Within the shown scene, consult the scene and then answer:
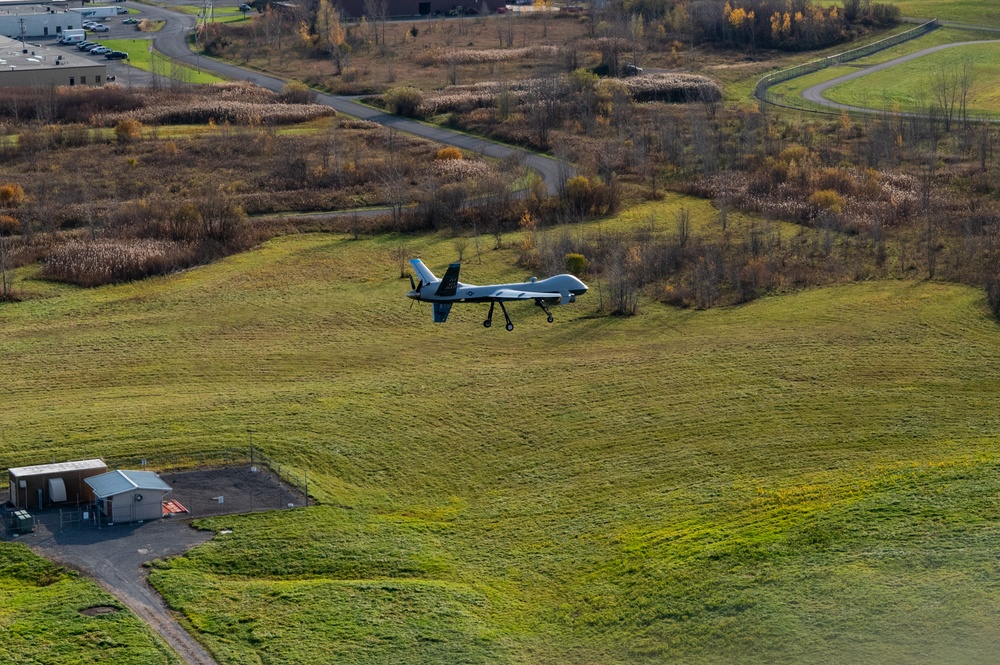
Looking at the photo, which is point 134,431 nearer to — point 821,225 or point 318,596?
point 318,596

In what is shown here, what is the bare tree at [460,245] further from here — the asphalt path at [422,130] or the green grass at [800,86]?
the green grass at [800,86]

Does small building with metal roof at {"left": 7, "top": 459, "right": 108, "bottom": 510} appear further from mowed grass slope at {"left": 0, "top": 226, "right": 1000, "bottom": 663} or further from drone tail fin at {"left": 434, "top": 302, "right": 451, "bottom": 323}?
drone tail fin at {"left": 434, "top": 302, "right": 451, "bottom": 323}

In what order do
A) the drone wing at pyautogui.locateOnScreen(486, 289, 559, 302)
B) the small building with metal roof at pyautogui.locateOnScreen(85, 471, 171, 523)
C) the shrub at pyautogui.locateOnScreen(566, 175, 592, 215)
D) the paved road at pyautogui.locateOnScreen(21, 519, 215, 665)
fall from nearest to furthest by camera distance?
the paved road at pyautogui.locateOnScreen(21, 519, 215, 665) → the drone wing at pyautogui.locateOnScreen(486, 289, 559, 302) → the small building with metal roof at pyautogui.locateOnScreen(85, 471, 171, 523) → the shrub at pyautogui.locateOnScreen(566, 175, 592, 215)

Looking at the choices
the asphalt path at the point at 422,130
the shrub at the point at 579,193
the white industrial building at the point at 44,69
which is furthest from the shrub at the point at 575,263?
the white industrial building at the point at 44,69

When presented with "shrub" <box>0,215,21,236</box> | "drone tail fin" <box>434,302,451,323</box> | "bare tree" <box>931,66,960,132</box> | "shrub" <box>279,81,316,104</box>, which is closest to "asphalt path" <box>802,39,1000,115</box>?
"bare tree" <box>931,66,960,132</box>

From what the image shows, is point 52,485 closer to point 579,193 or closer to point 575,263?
point 575,263

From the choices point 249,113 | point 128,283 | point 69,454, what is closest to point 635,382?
point 69,454
